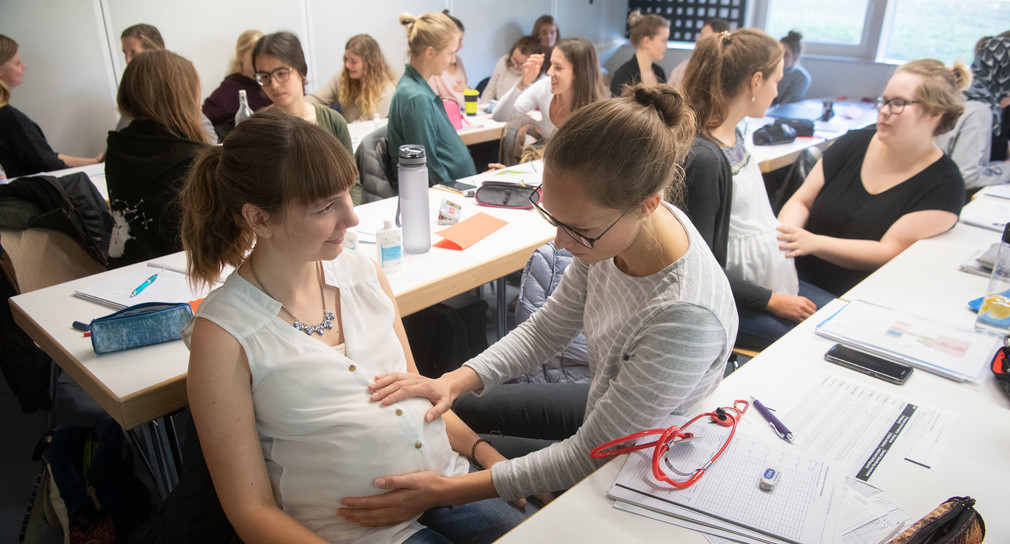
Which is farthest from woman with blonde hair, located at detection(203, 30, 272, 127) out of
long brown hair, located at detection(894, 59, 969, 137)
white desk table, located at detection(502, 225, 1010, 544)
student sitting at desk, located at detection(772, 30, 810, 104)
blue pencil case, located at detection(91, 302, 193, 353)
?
student sitting at desk, located at detection(772, 30, 810, 104)

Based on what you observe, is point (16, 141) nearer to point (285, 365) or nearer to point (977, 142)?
point (285, 365)

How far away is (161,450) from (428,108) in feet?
6.99

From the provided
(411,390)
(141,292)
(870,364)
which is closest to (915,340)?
(870,364)

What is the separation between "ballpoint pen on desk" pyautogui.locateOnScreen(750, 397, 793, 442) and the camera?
124 cm

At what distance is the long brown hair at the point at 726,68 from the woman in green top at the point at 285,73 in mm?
1621

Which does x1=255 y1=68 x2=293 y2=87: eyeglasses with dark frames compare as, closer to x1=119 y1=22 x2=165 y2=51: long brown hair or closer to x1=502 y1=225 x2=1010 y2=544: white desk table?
x1=119 y1=22 x2=165 y2=51: long brown hair

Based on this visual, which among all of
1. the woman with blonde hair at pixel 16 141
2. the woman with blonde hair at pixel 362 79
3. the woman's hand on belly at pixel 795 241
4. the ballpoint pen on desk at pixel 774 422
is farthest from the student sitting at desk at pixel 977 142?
the woman with blonde hair at pixel 16 141

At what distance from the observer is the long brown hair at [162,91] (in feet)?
7.40

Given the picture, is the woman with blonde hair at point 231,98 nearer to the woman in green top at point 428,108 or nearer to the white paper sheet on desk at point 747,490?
the woman in green top at point 428,108

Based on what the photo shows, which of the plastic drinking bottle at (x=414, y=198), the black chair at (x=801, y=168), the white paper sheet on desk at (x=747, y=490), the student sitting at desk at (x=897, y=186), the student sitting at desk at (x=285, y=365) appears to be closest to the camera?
the white paper sheet on desk at (x=747, y=490)

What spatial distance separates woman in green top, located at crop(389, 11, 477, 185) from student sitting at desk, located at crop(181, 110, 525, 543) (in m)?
1.93

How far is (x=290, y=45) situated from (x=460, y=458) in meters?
2.47

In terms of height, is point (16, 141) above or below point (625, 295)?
below

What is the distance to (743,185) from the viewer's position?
7.22 feet
